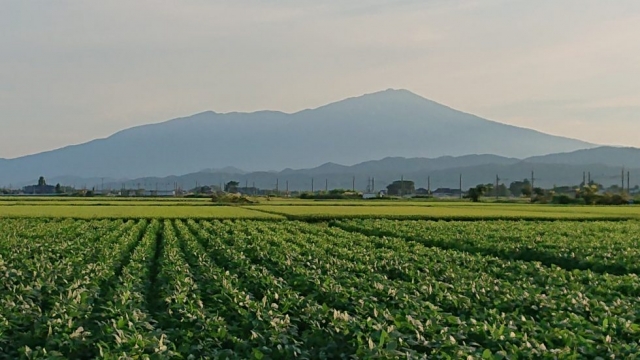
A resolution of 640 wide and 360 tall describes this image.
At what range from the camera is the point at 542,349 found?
6.27 meters

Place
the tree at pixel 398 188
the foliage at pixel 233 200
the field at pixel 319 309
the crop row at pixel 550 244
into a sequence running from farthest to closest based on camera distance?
the tree at pixel 398 188 → the foliage at pixel 233 200 → the crop row at pixel 550 244 → the field at pixel 319 309

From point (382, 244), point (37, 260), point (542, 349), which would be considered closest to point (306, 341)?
point (542, 349)

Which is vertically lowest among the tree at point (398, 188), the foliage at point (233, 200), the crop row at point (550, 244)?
the crop row at point (550, 244)

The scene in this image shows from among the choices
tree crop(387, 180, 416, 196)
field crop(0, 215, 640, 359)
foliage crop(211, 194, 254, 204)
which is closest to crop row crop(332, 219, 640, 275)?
field crop(0, 215, 640, 359)

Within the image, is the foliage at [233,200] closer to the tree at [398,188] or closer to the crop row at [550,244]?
the crop row at [550,244]

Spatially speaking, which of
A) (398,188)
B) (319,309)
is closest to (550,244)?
(319,309)

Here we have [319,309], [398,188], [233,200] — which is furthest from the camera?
[398,188]

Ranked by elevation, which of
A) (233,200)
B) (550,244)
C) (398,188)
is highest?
(398,188)

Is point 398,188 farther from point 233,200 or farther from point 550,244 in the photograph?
point 550,244

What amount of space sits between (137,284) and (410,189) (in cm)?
13923

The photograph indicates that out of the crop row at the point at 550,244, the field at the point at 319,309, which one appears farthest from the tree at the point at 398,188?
the field at the point at 319,309

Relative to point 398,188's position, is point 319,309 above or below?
below

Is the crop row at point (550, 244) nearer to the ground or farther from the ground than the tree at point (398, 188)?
nearer to the ground

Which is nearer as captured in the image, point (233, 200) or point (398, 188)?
point (233, 200)
